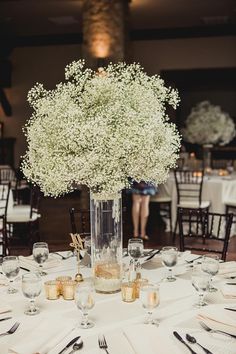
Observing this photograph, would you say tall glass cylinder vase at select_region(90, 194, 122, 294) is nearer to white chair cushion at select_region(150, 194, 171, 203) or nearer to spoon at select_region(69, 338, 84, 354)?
spoon at select_region(69, 338, 84, 354)

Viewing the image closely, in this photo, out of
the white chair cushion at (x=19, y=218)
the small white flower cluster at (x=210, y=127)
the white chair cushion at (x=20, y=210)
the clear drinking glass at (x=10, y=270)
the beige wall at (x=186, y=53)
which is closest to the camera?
the clear drinking glass at (x=10, y=270)

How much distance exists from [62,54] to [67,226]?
580cm

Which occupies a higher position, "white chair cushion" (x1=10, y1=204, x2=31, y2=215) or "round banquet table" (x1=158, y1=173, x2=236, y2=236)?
"round banquet table" (x1=158, y1=173, x2=236, y2=236)

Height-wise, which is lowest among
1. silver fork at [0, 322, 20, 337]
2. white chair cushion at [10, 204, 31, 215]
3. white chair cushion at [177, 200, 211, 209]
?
white chair cushion at [10, 204, 31, 215]

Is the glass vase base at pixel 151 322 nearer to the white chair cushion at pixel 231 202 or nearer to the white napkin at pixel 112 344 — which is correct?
the white napkin at pixel 112 344

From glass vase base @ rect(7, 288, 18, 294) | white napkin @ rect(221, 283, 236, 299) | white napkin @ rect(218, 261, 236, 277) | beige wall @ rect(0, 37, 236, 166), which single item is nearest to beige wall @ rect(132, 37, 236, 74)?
beige wall @ rect(0, 37, 236, 166)

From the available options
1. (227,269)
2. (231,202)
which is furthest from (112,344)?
(231,202)

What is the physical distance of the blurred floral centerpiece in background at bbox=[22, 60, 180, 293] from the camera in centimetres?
222

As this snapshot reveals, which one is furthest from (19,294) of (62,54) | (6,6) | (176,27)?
(62,54)

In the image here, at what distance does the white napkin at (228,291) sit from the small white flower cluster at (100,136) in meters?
0.60

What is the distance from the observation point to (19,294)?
2301 mm

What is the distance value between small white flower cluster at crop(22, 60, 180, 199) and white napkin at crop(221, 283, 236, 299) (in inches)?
23.7

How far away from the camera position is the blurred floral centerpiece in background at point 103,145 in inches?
87.4

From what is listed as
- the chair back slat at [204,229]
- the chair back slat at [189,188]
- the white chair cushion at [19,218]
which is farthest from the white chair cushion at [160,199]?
the white chair cushion at [19,218]
